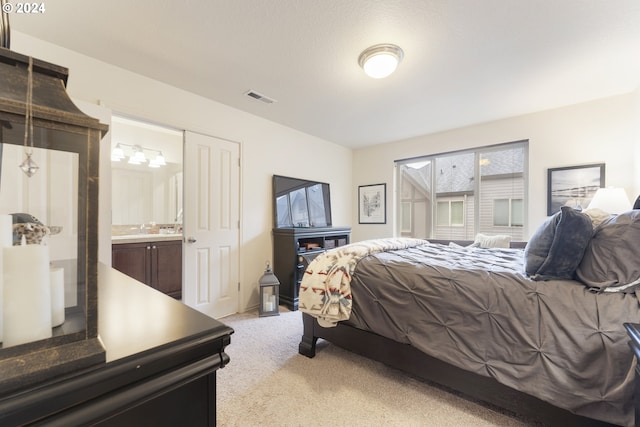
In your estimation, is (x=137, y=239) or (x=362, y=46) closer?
(x=362, y=46)

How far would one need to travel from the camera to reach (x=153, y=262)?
3.43 metres

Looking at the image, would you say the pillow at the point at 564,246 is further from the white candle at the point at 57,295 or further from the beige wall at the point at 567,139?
the beige wall at the point at 567,139

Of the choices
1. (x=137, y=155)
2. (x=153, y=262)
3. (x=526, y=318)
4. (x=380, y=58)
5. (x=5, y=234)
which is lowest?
(x=153, y=262)

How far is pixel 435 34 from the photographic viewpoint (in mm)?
1895

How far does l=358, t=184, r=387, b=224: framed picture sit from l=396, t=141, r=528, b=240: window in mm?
270

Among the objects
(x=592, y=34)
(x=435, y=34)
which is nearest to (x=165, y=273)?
(x=435, y=34)

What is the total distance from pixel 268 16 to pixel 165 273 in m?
3.28

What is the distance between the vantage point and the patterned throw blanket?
1.94 meters

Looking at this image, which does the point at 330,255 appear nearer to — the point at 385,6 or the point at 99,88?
the point at 385,6

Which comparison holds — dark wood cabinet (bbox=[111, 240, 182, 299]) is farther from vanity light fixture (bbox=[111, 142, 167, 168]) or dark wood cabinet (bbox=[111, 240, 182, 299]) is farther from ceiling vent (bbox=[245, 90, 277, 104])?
ceiling vent (bbox=[245, 90, 277, 104])

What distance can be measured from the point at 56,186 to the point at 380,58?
86.3 inches

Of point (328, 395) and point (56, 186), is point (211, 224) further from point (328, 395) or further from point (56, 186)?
point (56, 186)

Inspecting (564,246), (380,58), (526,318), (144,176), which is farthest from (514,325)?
(144,176)

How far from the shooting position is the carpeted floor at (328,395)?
5.01ft
